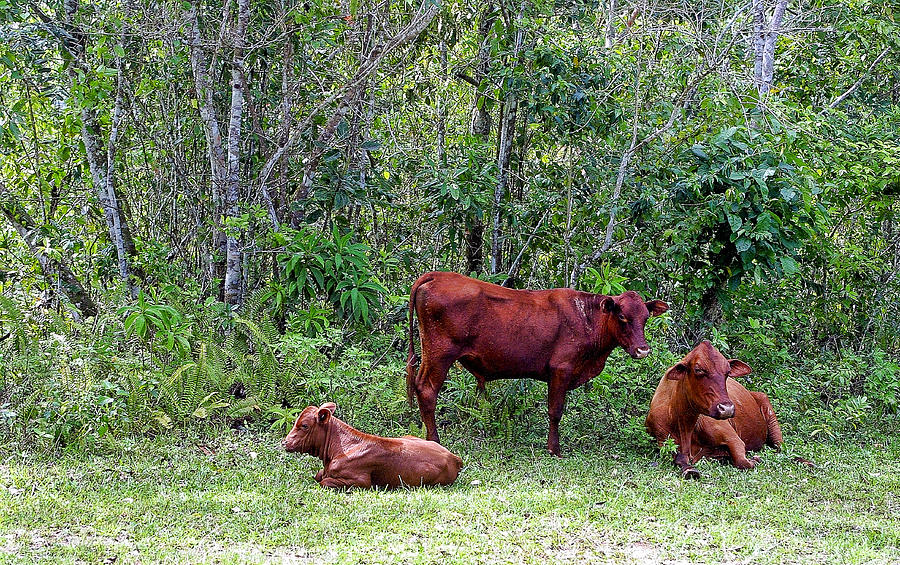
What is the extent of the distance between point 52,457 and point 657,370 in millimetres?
5209

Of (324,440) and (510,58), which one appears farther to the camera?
(510,58)

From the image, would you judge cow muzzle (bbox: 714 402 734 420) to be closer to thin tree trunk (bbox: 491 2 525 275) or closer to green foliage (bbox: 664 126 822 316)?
green foliage (bbox: 664 126 822 316)

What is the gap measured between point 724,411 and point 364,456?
272 cm

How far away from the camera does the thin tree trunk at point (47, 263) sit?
9188 millimetres

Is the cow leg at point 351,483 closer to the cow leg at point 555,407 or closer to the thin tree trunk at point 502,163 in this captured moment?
the cow leg at point 555,407

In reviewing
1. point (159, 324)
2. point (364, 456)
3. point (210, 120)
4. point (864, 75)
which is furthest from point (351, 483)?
point (864, 75)

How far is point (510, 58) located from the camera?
31.7 ft

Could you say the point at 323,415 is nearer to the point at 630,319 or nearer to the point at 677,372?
the point at 630,319

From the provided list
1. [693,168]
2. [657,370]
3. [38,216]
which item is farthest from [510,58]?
[38,216]

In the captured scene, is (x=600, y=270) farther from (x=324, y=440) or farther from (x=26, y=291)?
(x=26, y=291)

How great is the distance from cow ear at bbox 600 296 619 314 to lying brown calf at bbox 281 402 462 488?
6.03ft

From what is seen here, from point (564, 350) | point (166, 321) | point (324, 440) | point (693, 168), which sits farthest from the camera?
point (693, 168)

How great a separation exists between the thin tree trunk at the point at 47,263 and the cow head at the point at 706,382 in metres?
5.96

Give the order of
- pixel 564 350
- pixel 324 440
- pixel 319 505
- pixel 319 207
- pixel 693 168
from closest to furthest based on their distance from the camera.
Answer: pixel 319 505, pixel 324 440, pixel 564 350, pixel 693 168, pixel 319 207
